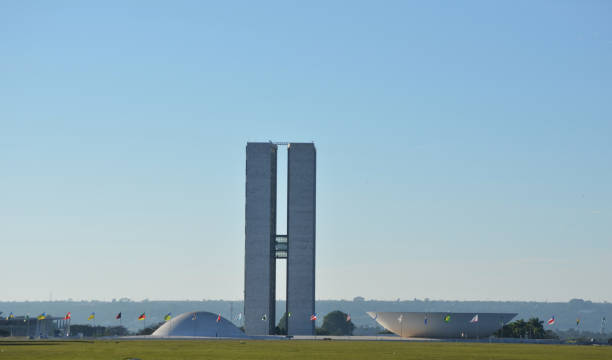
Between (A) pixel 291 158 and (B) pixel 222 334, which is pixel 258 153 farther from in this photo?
(B) pixel 222 334

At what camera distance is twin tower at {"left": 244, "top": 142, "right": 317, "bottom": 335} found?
153 meters

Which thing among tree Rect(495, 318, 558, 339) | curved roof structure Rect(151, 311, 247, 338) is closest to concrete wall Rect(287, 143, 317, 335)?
curved roof structure Rect(151, 311, 247, 338)

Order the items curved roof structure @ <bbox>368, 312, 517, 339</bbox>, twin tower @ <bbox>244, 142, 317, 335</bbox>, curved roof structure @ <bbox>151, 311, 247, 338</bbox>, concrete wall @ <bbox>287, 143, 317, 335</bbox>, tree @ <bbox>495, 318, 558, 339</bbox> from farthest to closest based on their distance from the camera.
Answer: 1. concrete wall @ <bbox>287, 143, 317, 335</bbox>
2. twin tower @ <bbox>244, 142, 317, 335</bbox>
3. tree @ <bbox>495, 318, 558, 339</bbox>
4. curved roof structure @ <bbox>151, 311, 247, 338</bbox>
5. curved roof structure @ <bbox>368, 312, 517, 339</bbox>

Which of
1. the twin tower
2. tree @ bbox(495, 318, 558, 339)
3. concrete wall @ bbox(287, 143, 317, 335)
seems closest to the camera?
tree @ bbox(495, 318, 558, 339)

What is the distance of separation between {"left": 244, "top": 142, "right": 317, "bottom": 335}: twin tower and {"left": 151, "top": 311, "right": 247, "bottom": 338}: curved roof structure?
11.4m

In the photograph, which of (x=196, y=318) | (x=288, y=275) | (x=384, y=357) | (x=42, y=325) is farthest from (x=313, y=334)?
(x=384, y=357)

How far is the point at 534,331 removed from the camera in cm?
14700

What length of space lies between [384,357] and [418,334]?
2605 inches

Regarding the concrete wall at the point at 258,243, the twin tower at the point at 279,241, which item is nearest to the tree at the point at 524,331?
the twin tower at the point at 279,241

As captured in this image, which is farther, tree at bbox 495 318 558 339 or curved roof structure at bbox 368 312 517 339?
tree at bbox 495 318 558 339

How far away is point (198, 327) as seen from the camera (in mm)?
139375

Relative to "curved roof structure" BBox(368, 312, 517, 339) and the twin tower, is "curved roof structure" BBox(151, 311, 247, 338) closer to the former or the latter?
the twin tower

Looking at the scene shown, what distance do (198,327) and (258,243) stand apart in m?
19.7

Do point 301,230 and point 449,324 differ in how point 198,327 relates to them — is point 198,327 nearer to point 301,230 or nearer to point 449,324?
point 301,230
